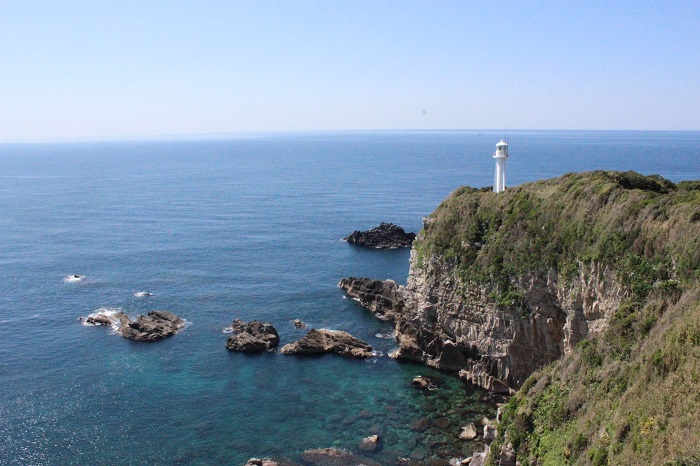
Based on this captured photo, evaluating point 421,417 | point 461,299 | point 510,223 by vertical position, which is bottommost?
point 421,417

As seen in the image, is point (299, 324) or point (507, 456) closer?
point (507, 456)

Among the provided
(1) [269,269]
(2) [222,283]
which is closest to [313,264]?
(1) [269,269]

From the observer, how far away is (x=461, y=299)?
57.5 meters

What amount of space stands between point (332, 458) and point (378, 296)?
34253mm

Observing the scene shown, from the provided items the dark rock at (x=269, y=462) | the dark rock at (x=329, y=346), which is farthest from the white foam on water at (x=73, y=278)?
the dark rock at (x=269, y=462)

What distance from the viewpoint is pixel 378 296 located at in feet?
251

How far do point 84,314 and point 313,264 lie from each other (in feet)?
114

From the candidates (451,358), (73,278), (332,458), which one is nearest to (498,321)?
(451,358)

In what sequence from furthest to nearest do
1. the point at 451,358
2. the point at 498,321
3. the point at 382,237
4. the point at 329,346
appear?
the point at 382,237
the point at 329,346
the point at 451,358
the point at 498,321

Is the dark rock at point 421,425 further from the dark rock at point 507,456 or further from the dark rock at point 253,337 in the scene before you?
the dark rock at point 253,337

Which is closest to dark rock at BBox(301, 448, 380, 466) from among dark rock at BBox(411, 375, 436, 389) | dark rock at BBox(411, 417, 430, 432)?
dark rock at BBox(411, 417, 430, 432)

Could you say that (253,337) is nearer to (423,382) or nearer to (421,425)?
(423,382)

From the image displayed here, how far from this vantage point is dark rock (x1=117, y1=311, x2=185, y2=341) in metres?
67.3

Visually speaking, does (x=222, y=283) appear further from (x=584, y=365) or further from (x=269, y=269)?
(x=584, y=365)
